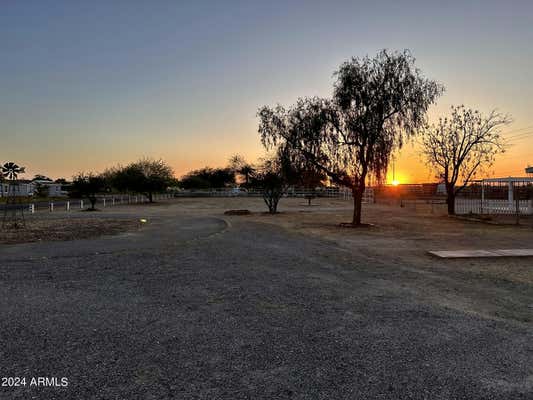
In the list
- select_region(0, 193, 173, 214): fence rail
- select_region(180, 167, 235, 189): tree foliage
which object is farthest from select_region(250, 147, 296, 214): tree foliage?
select_region(180, 167, 235, 189): tree foliage

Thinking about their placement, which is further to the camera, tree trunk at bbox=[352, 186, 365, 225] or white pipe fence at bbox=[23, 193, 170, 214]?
A: white pipe fence at bbox=[23, 193, 170, 214]

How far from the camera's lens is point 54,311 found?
4734mm

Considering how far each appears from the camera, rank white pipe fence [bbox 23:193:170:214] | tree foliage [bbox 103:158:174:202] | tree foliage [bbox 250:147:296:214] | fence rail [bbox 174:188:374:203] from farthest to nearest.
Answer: fence rail [bbox 174:188:374:203], tree foliage [bbox 103:158:174:202], white pipe fence [bbox 23:193:170:214], tree foliage [bbox 250:147:296:214]

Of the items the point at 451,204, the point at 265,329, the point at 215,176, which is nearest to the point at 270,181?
the point at 451,204

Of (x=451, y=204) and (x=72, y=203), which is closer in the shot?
(x=451, y=204)

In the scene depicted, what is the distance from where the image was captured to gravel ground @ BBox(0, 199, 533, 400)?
296 centimetres

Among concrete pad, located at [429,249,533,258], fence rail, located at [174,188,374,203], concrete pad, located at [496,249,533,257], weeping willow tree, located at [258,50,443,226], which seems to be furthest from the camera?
fence rail, located at [174,188,374,203]

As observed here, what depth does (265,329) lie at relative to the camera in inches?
164

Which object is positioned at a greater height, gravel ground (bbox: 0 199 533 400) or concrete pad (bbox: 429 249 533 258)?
gravel ground (bbox: 0 199 533 400)

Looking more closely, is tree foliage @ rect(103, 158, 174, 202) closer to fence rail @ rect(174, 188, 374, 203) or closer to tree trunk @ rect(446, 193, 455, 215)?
fence rail @ rect(174, 188, 374, 203)

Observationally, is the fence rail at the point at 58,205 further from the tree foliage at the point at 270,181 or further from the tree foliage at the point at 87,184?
the tree foliage at the point at 270,181

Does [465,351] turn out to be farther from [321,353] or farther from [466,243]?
[466,243]

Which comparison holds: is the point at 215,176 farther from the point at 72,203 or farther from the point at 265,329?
the point at 265,329

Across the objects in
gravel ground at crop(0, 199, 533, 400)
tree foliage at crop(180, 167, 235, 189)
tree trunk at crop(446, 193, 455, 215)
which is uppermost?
tree foliage at crop(180, 167, 235, 189)
